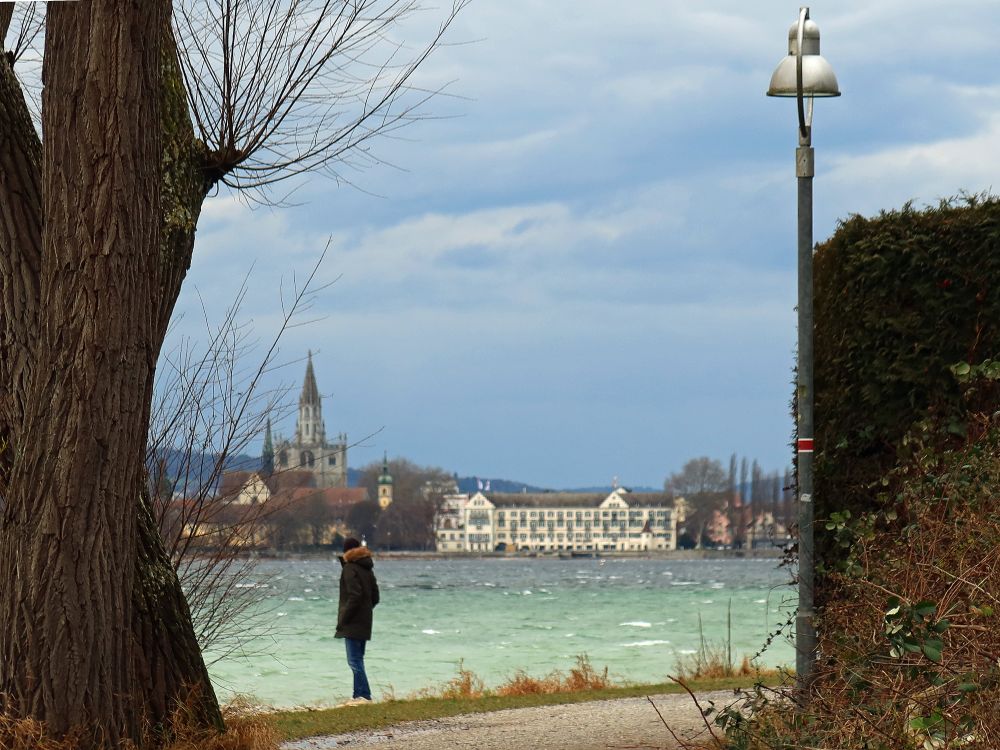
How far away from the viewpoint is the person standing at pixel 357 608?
45.1ft

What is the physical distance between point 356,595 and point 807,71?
7344 millimetres

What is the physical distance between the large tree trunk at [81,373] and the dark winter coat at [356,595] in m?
6.36

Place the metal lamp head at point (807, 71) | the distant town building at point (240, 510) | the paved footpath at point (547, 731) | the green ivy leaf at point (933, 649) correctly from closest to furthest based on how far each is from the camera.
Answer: the green ivy leaf at point (933, 649) < the metal lamp head at point (807, 71) < the paved footpath at point (547, 731) < the distant town building at point (240, 510)

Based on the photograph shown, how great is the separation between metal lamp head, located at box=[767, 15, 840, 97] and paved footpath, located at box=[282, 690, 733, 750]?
4265mm

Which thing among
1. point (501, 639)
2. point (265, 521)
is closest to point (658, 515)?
point (501, 639)

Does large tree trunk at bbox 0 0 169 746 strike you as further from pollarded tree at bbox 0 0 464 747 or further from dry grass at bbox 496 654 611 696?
dry grass at bbox 496 654 611 696

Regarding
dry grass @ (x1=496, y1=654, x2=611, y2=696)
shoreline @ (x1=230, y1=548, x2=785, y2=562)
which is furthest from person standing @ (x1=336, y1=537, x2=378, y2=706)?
shoreline @ (x1=230, y1=548, x2=785, y2=562)

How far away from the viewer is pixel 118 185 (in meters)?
7.29

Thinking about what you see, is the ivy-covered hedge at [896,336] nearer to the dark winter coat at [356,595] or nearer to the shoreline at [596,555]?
the dark winter coat at [356,595]

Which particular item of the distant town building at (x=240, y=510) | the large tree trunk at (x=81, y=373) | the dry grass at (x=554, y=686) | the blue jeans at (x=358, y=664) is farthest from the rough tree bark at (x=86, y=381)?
the dry grass at (x=554, y=686)

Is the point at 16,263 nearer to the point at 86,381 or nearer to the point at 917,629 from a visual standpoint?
the point at 86,381

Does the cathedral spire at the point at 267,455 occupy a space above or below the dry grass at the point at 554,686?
above

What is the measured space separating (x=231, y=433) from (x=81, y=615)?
4442mm

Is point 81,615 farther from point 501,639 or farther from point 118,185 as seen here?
point 501,639
